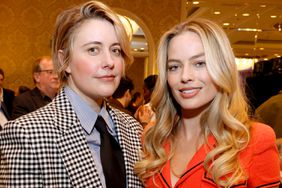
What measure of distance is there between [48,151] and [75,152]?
0.11 meters

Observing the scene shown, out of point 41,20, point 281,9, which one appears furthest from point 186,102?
point 281,9

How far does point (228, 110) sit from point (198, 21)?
0.40m

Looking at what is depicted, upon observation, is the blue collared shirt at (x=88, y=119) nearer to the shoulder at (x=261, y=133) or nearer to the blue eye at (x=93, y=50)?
the blue eye at (x=93, y=50)

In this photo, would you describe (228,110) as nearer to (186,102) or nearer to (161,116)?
(186,102)

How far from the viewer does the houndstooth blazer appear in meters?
1.51

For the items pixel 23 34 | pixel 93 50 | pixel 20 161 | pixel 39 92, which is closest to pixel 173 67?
pixel 93 50

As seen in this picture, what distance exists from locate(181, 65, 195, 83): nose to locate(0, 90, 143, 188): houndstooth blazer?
1.51 ft

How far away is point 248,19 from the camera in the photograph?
10.5 meters

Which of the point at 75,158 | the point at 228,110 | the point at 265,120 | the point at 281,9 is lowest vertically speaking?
the point at 265,120

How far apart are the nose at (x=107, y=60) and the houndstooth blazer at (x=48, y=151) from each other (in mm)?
215

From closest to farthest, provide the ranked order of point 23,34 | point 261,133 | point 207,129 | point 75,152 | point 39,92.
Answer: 1. point 75,152
2. point 261,133
3. point 207,129
4. point 39,92
5. point 23,34

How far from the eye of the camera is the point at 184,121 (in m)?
1.98

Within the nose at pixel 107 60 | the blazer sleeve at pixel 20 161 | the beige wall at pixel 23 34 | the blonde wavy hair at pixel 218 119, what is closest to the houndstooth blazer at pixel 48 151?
the blazer sleeve at pixel 20 161

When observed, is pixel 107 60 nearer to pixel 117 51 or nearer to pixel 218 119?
pixel 117 51
